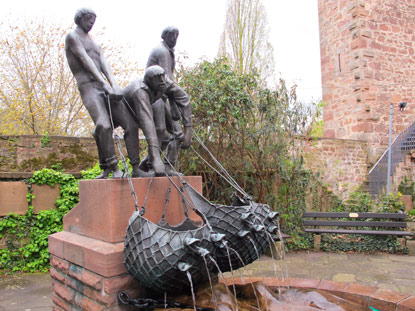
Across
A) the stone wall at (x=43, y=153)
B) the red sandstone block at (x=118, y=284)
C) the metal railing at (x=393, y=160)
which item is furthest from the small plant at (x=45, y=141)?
the metal railing at (x=393, y=160)

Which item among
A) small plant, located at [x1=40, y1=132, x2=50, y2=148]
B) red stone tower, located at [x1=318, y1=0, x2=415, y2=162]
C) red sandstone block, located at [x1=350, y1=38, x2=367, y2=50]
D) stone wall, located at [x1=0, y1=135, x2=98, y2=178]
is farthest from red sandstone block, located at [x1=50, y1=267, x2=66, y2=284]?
red sandstone block, located at [x1=350, y1=38, x2=367, y2=50]

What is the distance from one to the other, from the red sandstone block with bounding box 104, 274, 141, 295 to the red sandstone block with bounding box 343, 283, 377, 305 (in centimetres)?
161

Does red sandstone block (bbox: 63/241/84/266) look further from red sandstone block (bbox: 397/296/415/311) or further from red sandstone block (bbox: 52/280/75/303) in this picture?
red sandstone block (bbox: 397/296/415/311)

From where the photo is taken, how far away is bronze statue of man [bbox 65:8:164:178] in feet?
9.02

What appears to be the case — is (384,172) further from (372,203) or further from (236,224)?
(236,224)

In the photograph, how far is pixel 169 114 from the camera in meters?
3.13

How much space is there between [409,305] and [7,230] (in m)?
5.66

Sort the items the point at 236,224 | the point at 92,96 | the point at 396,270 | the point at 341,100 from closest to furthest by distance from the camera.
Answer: the point at 236,224, the point at 92,96, the point at 396,270, the point at 341,100

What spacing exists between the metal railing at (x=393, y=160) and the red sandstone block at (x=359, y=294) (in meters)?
8.09

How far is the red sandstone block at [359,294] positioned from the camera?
98.8 inches

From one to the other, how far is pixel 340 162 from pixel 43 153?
8.40 m

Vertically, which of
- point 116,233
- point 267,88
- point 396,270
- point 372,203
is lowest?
point 396,270

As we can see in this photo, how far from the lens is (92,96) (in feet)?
9.15

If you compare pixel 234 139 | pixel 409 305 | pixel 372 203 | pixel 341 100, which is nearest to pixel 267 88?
pixel 234 139
